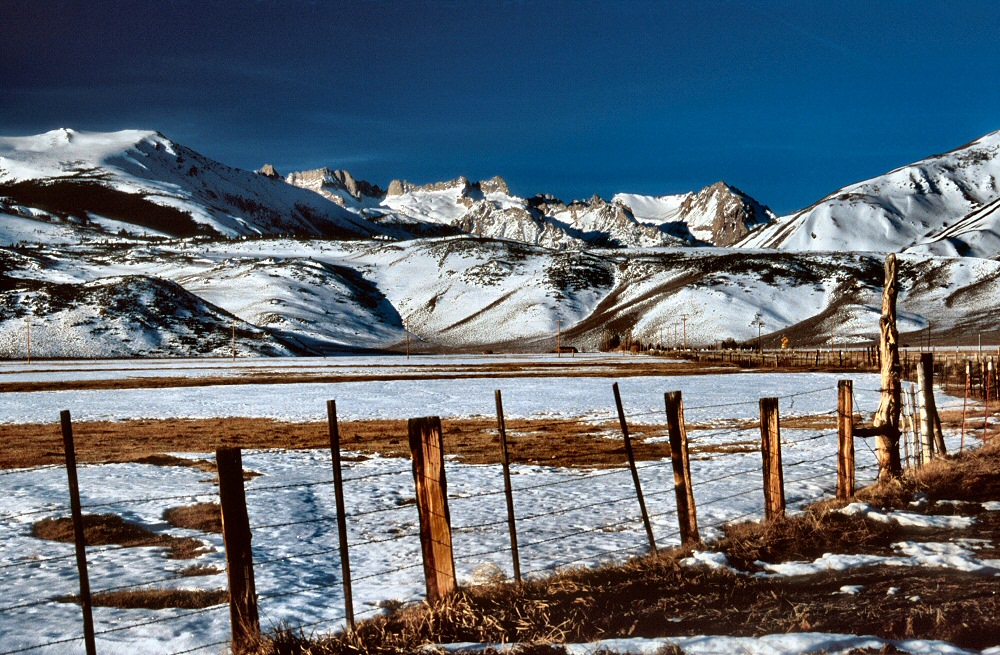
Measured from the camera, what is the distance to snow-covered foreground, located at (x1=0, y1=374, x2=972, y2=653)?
31.8 feet

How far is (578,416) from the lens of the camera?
1362 inches

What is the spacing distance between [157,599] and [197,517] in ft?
15.5

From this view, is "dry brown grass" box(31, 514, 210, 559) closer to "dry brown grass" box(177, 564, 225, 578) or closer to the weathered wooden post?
"dry brown grass" box(177, 564, 225, 578)

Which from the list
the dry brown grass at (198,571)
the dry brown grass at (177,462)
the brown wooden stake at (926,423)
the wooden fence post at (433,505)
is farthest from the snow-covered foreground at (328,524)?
the wooden fence post at (433,505)

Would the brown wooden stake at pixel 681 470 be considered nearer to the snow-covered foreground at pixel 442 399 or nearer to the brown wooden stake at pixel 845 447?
the brown wooden stake at pixel 845 447

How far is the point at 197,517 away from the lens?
48.9ft

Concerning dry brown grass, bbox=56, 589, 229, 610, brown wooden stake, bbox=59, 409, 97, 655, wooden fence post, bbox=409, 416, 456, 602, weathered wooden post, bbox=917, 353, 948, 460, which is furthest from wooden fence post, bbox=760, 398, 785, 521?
brown wooden stake, bbox=59, 409, 97, 655

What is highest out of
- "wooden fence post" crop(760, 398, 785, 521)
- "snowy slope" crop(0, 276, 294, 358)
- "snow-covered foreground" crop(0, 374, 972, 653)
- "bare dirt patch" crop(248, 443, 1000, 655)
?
"snowy slope" crop(0, 276, 294, 358)

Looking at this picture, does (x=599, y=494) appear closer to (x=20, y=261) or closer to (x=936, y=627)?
(x=936, y=627)

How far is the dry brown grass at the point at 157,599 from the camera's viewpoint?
10.1 meters

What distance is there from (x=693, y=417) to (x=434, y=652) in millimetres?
26072

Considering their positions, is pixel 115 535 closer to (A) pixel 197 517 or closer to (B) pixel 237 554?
(A) pixel 197 517

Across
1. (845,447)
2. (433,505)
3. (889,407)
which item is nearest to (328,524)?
(433,505)

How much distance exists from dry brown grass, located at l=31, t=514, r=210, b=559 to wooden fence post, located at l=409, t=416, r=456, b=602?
233 inches
